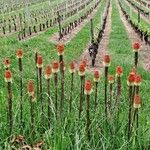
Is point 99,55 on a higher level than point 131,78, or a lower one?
lower

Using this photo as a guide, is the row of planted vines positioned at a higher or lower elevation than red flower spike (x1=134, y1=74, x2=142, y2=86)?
lower

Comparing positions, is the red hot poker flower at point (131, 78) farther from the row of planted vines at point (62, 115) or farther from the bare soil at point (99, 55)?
the bare soil at point (99, 55)

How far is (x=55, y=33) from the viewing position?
3247 centimetres

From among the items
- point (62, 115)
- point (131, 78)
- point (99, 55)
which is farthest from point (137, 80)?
point (99, 55)

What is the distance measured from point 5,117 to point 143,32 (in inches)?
860

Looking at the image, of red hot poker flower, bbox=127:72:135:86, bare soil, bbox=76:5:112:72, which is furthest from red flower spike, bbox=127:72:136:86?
bare soil, bbox=76:5:112:72

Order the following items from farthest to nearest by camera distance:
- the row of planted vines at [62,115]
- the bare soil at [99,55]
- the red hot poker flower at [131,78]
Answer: the bare soil at [99,55] < the row of planted vines at [62,115] < the red hot poker flower at [131,78]

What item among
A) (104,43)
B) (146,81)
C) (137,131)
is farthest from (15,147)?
(104,43)

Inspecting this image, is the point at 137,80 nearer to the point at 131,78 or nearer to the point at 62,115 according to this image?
the point at 131,78

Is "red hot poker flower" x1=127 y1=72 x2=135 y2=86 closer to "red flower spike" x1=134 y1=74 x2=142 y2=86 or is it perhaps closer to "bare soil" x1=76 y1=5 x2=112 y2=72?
"red flower spike" x1=134 y1=74 x2=142 y2=86

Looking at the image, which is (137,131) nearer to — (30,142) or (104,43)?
(30,142)

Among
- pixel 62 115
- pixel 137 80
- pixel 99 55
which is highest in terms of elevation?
pixel 137 80

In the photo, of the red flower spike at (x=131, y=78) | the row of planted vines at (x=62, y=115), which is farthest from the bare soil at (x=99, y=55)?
the red flower spike at (x=131, y=78)

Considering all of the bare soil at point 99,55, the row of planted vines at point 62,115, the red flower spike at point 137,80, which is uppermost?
the red flower spike at point 137,80
